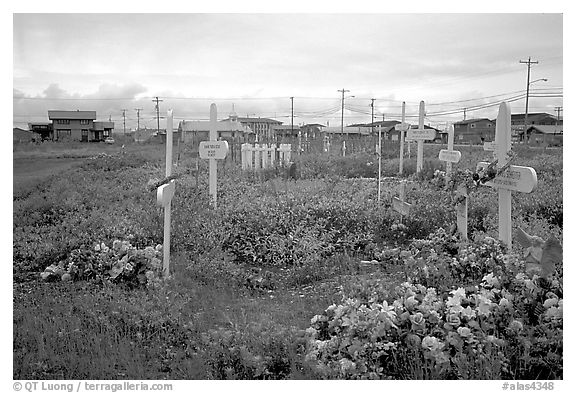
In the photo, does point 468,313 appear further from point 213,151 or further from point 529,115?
point 213,151

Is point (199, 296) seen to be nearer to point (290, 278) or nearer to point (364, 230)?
point (290, 278)

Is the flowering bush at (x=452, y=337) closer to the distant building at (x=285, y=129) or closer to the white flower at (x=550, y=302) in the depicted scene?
the white flower at (x=550, y=302)

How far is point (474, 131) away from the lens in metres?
7.03

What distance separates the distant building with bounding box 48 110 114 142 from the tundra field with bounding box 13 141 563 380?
112 millimetres

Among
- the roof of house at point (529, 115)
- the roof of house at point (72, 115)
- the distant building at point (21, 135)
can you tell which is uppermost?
the roof of house at point (529, 115)

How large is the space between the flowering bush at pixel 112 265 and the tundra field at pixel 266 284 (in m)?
0.01

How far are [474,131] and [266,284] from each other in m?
3.72

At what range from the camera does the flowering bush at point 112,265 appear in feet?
14.0

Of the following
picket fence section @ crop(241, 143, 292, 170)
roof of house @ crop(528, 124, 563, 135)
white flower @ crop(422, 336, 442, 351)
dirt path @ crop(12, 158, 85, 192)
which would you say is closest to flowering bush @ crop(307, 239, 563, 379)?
white flower @ crop(422, 336, 442, 351)

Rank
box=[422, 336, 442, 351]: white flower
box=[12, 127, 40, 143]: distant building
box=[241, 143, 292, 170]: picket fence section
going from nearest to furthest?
box=[422, 336, 442, 351]: white flower
box=[12, 127, 40, 143]: distant building
box=[241, 143, 292, 170]: picket fence section

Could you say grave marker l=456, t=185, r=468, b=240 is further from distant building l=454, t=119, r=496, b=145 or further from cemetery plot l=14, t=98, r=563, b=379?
distant building l=454, t=119, r=496, b=145

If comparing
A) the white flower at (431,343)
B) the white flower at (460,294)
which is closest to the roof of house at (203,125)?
the white flower at (460,294)

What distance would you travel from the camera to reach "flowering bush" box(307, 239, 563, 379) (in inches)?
114

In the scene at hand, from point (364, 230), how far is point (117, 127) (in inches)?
97.5
